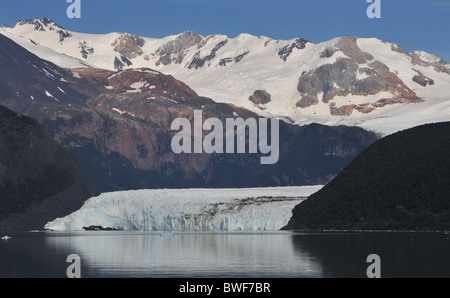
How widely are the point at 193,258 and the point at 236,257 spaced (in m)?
5.86

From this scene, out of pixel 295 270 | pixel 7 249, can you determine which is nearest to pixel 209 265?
pixel 295 270

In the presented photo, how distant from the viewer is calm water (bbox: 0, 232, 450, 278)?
113 metres

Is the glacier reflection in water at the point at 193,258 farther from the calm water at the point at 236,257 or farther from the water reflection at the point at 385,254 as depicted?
the water reflection at the point at 385,254

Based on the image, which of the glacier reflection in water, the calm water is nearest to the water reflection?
the calm water

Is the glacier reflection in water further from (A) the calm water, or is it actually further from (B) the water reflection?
(B) the water reflection

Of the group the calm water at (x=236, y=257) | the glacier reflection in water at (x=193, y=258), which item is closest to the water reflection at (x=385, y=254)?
the calm water at (x=236, y=257)

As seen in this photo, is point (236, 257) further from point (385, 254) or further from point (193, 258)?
point (385, 254)

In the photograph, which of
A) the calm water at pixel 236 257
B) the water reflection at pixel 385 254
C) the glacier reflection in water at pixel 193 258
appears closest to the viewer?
→ the water reflection at pixel 385 254

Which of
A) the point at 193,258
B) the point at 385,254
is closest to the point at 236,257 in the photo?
the point at 193,258

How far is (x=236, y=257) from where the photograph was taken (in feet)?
452

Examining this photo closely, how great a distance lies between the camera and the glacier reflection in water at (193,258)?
113750mm

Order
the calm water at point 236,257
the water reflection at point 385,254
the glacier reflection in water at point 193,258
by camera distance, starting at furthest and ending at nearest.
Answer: the glacier reflection in water at point 193,258 < the calm water at point 236,257 < the water reflection at point 385,254

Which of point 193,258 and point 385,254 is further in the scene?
point 193,258
